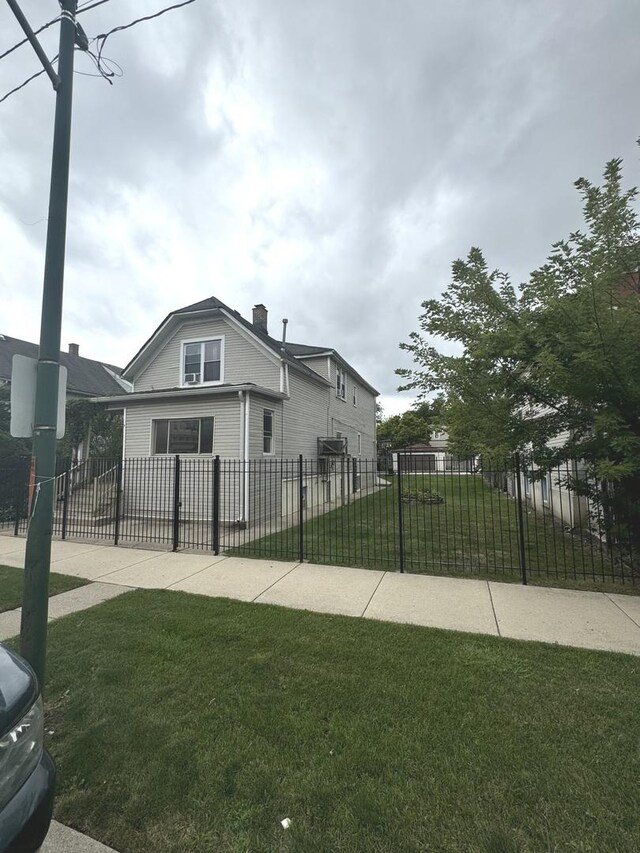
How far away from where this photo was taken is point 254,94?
7.00 meters

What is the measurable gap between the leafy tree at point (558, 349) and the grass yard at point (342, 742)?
10.2 feet

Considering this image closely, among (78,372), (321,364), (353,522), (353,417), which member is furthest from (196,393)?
(78,372)

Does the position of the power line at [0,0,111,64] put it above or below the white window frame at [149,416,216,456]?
above

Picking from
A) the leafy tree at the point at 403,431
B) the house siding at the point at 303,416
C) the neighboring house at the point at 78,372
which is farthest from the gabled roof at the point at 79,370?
the leafy tree at the point at 403,431

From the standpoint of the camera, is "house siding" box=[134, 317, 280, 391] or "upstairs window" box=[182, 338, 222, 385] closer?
"house siding" box=[134, 317, 280, 391]

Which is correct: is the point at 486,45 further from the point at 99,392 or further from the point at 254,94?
the point at 99,392

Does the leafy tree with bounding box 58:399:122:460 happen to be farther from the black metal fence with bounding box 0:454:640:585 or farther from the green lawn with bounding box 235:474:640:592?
the green lawn with bounding box 235:474:640:592

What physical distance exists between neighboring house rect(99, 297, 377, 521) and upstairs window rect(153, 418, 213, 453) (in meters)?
0.03

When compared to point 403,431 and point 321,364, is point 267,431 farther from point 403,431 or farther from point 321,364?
point 403,431

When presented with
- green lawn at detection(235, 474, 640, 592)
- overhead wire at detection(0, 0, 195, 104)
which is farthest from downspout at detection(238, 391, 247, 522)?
overhead wire at detection(0, 0, 195, 104)

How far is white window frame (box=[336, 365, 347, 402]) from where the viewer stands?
19.3 m

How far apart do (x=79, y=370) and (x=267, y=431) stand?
1933cm

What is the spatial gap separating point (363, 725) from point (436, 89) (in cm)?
952

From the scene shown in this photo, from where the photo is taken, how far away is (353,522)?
11555 mm
